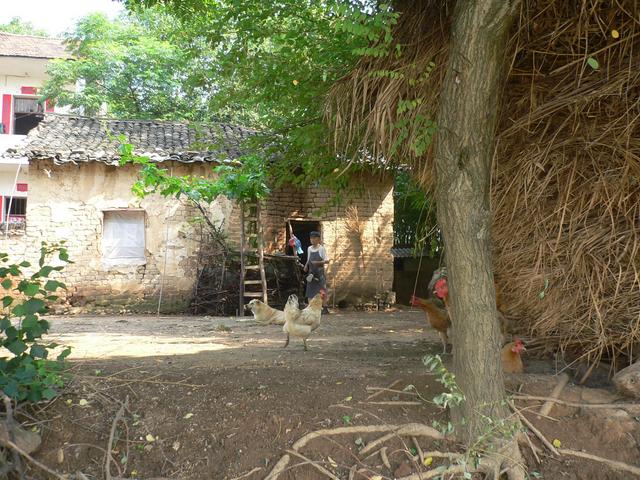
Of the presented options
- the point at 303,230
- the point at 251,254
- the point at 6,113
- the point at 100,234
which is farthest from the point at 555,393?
the point at 6,113

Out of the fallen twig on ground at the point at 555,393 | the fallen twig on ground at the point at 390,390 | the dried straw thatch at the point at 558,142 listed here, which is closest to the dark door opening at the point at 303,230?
the dried straw thatch at the point at 558,142

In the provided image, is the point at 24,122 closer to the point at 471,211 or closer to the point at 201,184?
the point at 201,184

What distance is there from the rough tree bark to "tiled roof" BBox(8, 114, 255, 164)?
293 inches

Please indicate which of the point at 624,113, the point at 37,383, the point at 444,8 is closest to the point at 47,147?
the point at 37,383

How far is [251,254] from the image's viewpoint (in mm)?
12242

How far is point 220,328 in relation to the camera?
9.02m

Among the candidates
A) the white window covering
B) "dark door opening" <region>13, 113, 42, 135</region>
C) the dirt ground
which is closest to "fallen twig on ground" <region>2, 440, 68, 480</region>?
the dirt ground

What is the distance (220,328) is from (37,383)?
5056 millimetres

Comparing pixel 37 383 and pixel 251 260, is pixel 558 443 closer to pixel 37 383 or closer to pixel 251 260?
pixel 37 383

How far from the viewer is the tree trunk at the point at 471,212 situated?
365 cm

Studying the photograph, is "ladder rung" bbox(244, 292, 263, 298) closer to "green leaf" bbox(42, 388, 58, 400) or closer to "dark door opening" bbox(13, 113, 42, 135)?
"green leaf" bbox(42, 388, 58, 400)

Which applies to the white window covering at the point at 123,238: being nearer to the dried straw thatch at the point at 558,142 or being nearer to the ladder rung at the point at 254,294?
the ladder rung at the point at 254,294

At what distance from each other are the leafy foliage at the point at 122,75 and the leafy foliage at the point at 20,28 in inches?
485

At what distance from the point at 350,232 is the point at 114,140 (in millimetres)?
5951
